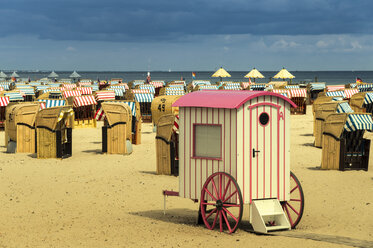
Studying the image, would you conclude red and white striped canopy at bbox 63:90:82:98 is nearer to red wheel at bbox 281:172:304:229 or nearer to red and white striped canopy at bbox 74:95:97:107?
red and white striped canopy at bbox 74:95:97:107

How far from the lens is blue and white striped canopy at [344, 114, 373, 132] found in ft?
47.2

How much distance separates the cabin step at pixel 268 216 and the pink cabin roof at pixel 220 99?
1.44m

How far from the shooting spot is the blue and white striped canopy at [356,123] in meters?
14.4

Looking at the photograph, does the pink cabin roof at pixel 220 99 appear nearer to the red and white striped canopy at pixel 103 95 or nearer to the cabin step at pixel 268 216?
the cabin step at pixel 268 216

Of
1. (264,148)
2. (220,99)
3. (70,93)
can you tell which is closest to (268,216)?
(264,148)

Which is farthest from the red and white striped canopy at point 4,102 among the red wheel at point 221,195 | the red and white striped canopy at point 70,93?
the red wheel at point 221,195

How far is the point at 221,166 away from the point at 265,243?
1307 millimetres

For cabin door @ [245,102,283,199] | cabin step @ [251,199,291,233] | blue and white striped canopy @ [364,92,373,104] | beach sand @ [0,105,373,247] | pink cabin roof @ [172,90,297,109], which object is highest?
pink cabin roof @ [172,90,297,109]

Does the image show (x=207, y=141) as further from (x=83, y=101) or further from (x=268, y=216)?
(x=83, y=101)

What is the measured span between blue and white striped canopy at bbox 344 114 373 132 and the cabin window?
6529 millimetres

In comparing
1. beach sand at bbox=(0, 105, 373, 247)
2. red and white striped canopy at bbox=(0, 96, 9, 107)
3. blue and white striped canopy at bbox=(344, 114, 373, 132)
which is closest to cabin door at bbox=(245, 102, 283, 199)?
beach sand at bbox=(0, 105, 373, 247)

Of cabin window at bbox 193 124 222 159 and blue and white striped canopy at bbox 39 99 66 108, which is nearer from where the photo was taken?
cabin window at bbox 193 124 222 159

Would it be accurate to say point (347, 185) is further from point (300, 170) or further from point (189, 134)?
point (189, 134)

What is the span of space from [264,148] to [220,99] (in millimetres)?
932
